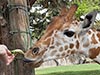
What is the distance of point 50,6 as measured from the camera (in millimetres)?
10539

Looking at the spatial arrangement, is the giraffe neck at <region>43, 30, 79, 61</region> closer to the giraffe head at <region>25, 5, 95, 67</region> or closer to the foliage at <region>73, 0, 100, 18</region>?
the giraffe head at <region>25, 5, 95, 67</region>

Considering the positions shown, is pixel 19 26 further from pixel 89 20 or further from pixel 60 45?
pixel 89 20

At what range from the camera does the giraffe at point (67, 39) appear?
161 inches

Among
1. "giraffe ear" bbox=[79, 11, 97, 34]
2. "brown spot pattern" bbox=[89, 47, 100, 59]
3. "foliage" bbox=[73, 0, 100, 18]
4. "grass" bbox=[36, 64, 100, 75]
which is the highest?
"giraffe ear" bbox=[79, 11, 97, 34]

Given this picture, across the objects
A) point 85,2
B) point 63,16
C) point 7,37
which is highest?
point 63,16

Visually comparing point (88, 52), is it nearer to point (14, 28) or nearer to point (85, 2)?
point (14, 28)

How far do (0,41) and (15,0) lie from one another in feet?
3.57

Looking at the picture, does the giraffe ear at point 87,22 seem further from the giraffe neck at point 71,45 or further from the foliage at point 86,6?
the foliage at point 86,6

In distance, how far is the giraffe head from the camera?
4.07 meters

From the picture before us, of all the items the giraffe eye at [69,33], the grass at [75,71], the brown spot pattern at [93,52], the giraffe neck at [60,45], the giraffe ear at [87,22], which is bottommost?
the grass at [75,71]

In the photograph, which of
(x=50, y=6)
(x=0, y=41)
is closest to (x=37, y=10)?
(x=50, y=6)

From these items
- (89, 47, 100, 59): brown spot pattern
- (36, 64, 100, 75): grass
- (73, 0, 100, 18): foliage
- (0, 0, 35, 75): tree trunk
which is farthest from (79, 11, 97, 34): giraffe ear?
(73, 0, 100, 18): foliage

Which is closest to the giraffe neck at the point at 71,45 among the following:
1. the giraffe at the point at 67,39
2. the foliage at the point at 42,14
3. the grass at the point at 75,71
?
the giraffe at the point at 67,39

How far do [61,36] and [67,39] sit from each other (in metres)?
0.09
